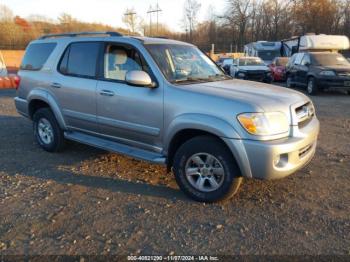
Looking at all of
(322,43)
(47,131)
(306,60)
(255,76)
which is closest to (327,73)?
(306,60)

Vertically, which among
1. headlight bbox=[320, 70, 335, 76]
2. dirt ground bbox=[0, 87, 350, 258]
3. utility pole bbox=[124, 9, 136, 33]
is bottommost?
dirt ground bbox=[0, 87, 350, 258]

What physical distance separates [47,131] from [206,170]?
128 inches

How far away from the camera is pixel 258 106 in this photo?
3.72m

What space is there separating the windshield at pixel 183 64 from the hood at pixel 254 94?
27cm

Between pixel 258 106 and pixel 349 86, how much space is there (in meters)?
11.8

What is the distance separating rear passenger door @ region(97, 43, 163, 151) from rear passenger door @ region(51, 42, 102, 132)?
18 cm

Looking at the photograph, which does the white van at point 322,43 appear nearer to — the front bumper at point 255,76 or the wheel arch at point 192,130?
the front bumper at point 255,76

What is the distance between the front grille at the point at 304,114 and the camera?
408 centimetres

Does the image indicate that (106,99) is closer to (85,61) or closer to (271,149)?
(85,61)

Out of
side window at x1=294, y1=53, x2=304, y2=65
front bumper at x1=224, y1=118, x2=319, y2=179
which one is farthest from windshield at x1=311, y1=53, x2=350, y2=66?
front bumper at x1=224, y1=118, x2=319, y2=179

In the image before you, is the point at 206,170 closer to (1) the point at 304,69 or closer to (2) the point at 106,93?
(2) the point at 106,93

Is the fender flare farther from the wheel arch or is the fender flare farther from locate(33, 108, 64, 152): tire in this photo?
the wheel arch

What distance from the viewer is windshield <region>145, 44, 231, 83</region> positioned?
4531 millimetres

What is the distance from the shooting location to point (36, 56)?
622 cm
